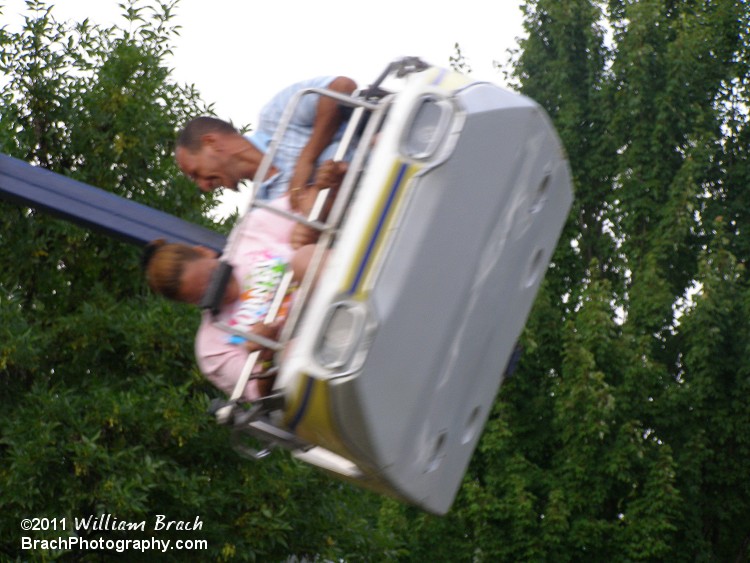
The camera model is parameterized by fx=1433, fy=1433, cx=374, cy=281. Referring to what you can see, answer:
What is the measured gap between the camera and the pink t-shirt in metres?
4.02

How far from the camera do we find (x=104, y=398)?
29.5ft

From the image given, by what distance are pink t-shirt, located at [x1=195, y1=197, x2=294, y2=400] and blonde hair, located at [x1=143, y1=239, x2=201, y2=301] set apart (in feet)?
0.50

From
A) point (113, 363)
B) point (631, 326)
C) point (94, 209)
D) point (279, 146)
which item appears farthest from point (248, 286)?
point (631, 326)

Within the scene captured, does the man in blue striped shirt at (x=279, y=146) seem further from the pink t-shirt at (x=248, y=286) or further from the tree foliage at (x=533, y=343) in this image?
the tree foliage at (x=533, y=343)

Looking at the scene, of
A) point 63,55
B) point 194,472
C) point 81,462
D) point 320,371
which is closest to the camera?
point 320,371

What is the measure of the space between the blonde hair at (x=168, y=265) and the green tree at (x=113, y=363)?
4578 millimetres

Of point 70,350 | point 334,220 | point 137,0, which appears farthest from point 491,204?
Answer: point 137,0

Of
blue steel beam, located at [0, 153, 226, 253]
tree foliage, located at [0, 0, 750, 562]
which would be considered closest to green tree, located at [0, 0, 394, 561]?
tree foliage, located at [0, 0, 750, 562]

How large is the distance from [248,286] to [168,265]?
0.89 feet

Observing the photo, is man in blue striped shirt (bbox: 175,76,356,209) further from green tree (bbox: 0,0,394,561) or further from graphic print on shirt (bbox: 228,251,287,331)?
green tree (bbox: 0,0,394,561)

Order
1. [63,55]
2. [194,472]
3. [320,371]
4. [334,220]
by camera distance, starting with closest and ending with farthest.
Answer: [320,371]
[334,220]
[194,472]
[63,55]

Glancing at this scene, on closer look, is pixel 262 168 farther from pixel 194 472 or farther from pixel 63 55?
pixel 63 55

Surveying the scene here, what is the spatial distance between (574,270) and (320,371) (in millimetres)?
16412

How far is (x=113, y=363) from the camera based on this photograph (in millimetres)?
9648
